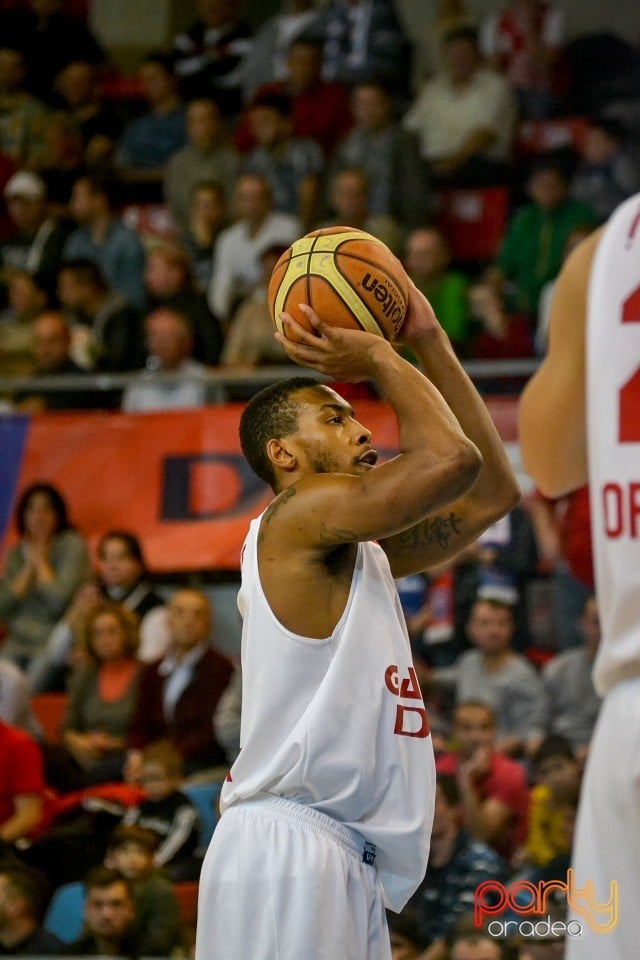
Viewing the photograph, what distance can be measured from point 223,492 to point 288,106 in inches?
175

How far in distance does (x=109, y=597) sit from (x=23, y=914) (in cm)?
215

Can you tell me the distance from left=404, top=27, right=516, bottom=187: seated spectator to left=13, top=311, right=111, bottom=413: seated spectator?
3192mm

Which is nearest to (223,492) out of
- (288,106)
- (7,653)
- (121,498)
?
(121,498)

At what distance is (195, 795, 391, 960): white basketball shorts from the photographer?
11.0 feet

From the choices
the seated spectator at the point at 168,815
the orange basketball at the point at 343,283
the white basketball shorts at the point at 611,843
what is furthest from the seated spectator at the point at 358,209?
the white basketball shorts at the point at 611,843

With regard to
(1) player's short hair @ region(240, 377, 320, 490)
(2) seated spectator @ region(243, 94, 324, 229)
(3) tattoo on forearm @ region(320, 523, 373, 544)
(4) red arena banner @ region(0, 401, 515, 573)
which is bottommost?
(3) tattoo on forearm @ region(320, 523, 373, 544)

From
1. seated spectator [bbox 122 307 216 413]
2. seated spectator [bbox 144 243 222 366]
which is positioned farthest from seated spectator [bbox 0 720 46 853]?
seated spectator [bbox 144 243 222 366]

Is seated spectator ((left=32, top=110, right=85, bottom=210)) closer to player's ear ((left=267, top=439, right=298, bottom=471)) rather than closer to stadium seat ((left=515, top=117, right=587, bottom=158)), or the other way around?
stadium seat ((left=515, top=117, right=587, bottom=158))

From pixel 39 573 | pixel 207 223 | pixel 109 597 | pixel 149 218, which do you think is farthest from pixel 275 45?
pixel 109 597

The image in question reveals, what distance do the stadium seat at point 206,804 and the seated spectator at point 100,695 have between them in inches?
26.3

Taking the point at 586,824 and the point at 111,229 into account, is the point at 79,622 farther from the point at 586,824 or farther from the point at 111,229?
the point at 586,824

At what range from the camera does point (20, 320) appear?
10.8 meters

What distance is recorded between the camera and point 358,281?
3.64 m

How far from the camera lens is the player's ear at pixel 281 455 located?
12.1 feet
